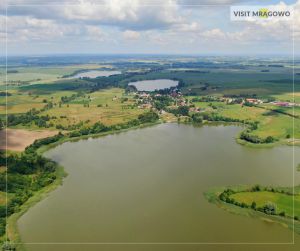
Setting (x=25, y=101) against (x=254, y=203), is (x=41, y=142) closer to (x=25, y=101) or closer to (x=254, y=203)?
(x=254, y=203)

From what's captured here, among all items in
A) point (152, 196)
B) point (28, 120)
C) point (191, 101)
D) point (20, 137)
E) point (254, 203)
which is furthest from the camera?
point (191, 101)

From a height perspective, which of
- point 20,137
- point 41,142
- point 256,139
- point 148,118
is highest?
point 256,139

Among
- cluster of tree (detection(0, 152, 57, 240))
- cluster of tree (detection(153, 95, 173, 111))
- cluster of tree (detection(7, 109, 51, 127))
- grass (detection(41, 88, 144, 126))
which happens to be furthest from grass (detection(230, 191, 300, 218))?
cluster of tree (detection(153, 95, 173, 111))

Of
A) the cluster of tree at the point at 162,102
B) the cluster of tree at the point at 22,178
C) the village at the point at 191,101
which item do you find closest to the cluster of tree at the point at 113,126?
the village at the point at 191,101

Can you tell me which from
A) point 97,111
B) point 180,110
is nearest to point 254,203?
point 180,110

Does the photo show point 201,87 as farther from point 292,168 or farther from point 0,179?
point 0,179

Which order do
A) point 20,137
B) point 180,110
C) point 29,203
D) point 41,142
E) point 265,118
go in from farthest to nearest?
point 180,110, point 265,118, point 20,137, point 41,142, point 29,203
